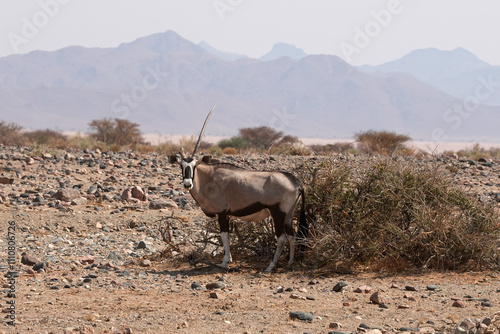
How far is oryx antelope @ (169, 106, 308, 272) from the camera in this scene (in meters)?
8.08

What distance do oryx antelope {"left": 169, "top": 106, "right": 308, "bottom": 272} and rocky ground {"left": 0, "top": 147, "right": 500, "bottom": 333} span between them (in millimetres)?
531

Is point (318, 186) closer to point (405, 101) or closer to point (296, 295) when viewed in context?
point (296, 295)

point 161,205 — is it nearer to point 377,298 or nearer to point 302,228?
point 302,228

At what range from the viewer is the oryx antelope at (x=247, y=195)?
808cm

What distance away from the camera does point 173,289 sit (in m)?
7.12

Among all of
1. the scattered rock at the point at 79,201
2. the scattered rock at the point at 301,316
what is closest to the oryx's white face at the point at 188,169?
the scattered rock at the point at 301,316

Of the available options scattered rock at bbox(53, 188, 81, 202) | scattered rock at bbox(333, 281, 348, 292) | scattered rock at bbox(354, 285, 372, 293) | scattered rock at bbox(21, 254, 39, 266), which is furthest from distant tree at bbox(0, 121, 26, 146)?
scattered rock at bbox(354, 285, 372, 293)

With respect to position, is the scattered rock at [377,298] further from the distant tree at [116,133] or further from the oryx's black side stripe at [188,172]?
the distant tree at [116,133]

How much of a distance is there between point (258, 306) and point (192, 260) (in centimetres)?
244

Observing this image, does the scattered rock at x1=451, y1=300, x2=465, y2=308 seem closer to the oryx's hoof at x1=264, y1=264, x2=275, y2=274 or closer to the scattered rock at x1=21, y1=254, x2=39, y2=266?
the oryx's hoof at x1=264, y1=264, x2=275, y2=274

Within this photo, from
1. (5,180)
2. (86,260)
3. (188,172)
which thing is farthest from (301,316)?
(5,180)

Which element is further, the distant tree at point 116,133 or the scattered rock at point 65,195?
the distant tree at point 116,133

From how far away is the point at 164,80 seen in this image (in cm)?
19038

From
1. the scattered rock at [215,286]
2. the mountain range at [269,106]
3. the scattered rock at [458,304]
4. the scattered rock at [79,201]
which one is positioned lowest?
the scattered rock at [215,286]
